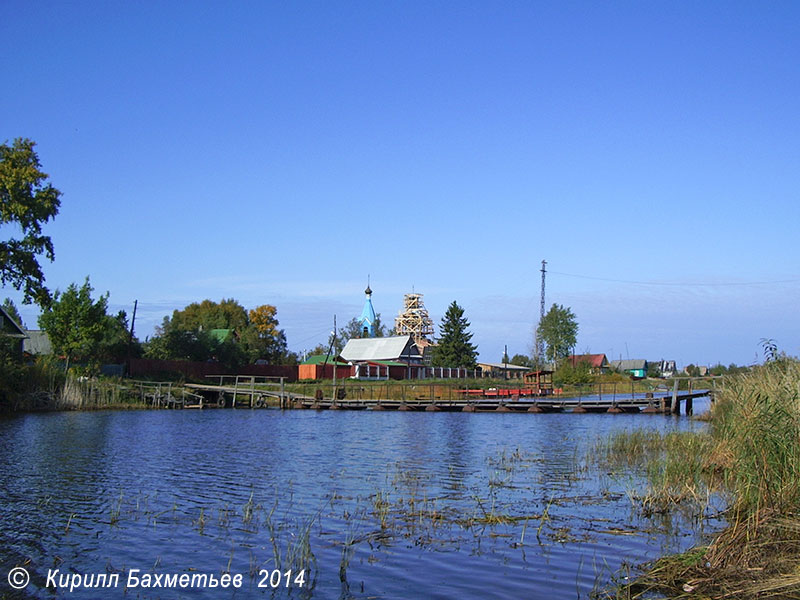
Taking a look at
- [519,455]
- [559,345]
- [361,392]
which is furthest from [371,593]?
[559,345]

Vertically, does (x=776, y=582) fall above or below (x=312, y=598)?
above

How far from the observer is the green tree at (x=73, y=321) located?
5706 centimetres

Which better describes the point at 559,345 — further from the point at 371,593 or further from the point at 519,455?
the point at 371,593

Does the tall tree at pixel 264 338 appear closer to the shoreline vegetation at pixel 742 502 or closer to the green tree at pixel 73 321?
the green tree at pixel 73 321

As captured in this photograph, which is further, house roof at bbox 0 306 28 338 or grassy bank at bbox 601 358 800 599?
house roof at bbox 0 306 28 338

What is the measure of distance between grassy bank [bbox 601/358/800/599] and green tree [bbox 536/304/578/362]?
103 metres

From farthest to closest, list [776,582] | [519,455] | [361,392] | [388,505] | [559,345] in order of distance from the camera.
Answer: [559,345]
[361,392]
[519,455]
[388,505]
[776,582]

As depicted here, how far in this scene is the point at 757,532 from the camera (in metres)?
9.05

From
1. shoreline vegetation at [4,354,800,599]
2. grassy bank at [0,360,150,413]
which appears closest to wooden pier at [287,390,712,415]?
grassy bank at [0,360,150,413]

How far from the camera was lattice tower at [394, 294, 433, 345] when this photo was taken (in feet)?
392

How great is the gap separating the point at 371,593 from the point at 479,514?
5018 millimetres

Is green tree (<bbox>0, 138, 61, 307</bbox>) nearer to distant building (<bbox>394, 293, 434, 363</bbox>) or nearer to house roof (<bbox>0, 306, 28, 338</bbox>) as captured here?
house roof (<bbox>0, 306, 28, 338</bbox>)

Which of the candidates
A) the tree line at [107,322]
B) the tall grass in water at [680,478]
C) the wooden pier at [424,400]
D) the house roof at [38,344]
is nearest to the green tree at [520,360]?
the tree line at [107,322]

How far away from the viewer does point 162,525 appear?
13586 millimetres
